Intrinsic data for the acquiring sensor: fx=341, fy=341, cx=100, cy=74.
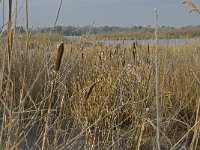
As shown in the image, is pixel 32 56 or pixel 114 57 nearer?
pixel 114 57

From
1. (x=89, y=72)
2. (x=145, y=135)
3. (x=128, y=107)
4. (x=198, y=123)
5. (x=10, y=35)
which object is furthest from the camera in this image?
(x=89, y=72)

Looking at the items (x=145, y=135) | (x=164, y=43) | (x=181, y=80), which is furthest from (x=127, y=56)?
(x=145, y=135)

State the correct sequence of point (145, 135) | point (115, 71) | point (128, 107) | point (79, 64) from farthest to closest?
point (79, 64)
point (115, 71)
point (128, 107)
point (145, 135)

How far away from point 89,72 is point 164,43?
4.37ft

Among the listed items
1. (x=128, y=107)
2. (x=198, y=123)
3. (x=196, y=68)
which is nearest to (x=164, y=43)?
(x=196, y=68)

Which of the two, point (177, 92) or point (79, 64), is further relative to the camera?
point (79, 64)

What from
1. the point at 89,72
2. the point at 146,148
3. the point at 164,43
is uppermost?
the point at 164,43

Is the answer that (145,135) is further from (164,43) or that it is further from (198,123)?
(164,43)

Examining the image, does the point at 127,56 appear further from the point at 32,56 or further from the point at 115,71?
the point at 32,56

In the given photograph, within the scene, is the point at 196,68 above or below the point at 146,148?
above

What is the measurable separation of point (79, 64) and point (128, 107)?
823 mm

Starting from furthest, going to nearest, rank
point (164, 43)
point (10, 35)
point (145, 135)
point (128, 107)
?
point (164, 43) < point (128, 107) < point (145, 135) < point (10, 35)

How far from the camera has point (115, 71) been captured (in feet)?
8.02

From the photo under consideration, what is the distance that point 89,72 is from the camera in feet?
8.55
